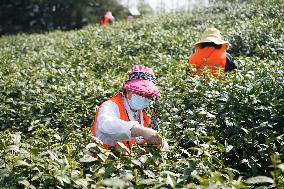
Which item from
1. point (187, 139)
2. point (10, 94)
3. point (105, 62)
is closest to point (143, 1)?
point (105, 62)

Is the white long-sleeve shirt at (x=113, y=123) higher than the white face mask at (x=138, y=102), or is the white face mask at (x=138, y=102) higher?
the white face mask at (x=138, y=102)

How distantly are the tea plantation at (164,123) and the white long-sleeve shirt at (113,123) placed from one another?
6.8 inches

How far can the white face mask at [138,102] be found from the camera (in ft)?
12.3

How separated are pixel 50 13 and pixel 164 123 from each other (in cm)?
2981

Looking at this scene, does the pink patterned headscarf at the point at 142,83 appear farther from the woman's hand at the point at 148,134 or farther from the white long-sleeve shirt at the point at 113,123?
the woman's hand at the point at 148,134

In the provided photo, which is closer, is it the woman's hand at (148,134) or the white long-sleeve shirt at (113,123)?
the woman's hand at (148,134)

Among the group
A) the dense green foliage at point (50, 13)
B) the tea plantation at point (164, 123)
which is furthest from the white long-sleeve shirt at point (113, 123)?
the dense green foliage at point (50, 13)

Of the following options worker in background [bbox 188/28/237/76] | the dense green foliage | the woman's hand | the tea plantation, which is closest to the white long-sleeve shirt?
the woman's hand

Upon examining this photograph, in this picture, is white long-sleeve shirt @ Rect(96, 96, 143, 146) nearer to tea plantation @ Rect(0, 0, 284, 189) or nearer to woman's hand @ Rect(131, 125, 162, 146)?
woman's hand @ Rect(131, 125, 162, 146)

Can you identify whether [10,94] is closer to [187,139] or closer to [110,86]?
[110,86]

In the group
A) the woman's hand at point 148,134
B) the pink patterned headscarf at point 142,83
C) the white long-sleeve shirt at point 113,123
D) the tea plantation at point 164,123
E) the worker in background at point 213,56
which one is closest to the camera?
the tea plantation at point 164,123

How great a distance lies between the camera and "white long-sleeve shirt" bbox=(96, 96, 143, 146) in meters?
3.42

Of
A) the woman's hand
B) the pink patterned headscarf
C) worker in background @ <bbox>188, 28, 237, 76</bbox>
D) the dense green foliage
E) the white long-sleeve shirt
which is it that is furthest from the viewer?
the dense green foliage

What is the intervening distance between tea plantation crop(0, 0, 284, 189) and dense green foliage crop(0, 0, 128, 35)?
21.0 m
